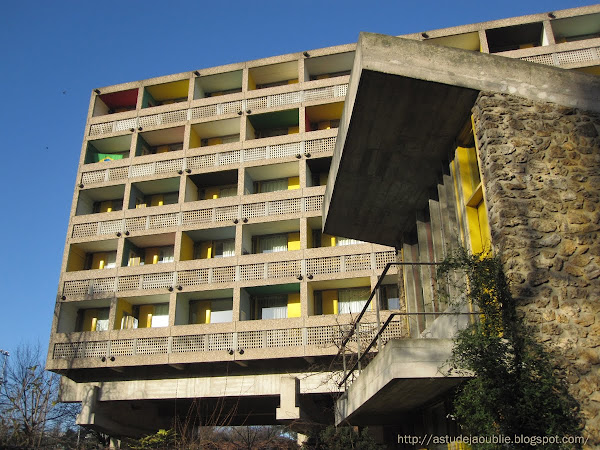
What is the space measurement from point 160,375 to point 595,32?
28277 millimetres

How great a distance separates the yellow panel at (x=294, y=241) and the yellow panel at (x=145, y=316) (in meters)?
7.84

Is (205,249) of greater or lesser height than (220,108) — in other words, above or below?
below

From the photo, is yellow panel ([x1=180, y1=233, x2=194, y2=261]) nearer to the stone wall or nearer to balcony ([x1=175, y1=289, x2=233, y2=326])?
balcony ([x1=175, y1=289, x2=233, y2=326])

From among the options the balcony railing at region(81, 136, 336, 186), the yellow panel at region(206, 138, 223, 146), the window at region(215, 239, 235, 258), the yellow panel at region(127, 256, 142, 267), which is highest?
the yellow panel at region(206, 138, 223, 146)

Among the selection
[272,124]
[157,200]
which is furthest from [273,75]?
[157,200]

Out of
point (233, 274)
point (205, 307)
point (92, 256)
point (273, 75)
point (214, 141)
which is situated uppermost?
point (273, 75)

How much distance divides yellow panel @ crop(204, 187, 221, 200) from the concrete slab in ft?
79.0

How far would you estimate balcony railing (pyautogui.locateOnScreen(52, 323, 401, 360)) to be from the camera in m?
27.2

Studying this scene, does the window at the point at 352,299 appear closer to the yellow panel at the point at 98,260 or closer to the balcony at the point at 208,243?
the balcony at the point at 208,243

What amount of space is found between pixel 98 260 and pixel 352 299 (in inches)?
566

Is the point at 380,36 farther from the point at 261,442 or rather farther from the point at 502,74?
the point at 261,442

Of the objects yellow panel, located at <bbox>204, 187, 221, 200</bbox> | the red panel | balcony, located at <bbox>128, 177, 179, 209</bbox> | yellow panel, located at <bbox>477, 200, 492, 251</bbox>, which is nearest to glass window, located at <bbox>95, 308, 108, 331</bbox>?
balcony, located at <bbox>128, 177, 179, 209</bbox>

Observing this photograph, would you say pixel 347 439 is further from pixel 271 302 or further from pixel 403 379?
pixel 271 302

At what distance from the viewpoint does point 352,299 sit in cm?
2986
